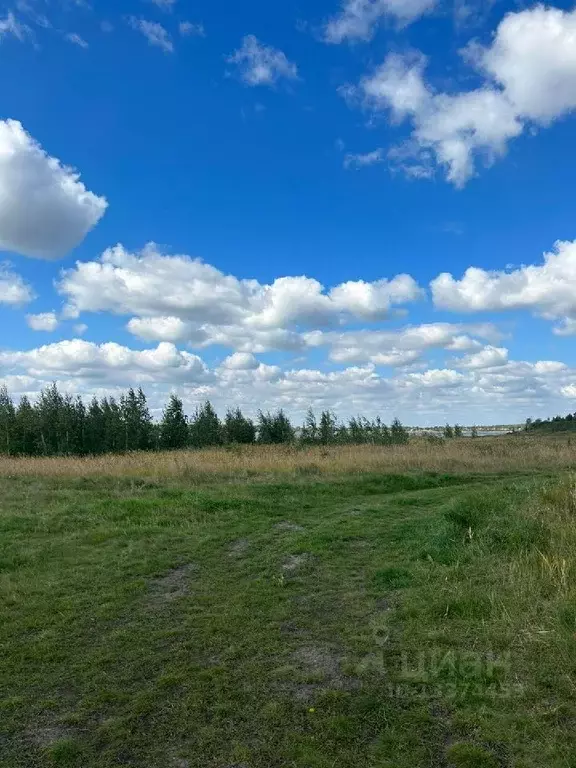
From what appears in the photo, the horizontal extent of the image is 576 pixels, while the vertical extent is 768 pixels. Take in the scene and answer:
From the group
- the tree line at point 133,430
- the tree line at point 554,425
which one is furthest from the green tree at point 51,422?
the tree line at point 554,425

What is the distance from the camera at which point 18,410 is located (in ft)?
136

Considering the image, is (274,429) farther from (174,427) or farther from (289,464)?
(289,464)

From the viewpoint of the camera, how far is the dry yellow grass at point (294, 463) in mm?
17031

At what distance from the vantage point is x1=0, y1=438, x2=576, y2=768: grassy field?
3314mm

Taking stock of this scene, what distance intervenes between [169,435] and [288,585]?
4067 cm

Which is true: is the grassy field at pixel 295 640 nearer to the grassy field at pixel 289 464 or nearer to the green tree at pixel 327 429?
the grassy field at pixel 289 464

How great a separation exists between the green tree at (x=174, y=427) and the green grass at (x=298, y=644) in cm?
3681

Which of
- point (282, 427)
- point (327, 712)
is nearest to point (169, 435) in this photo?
point (282, 427)

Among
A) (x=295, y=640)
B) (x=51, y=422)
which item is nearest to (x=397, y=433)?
(x=51, y=422)

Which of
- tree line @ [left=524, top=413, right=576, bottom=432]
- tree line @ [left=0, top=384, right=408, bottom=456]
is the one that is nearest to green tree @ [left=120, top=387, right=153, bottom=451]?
tree line @ [left=0, top=384, right=408, bottom=456]

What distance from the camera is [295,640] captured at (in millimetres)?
4789

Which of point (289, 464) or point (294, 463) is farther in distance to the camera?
point (294, 463)

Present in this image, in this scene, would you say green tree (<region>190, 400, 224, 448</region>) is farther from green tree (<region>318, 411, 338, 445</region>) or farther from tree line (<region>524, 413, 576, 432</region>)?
tree line (<region>524, 413, 576, 432</region>)

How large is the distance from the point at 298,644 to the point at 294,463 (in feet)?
45.2
